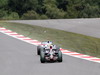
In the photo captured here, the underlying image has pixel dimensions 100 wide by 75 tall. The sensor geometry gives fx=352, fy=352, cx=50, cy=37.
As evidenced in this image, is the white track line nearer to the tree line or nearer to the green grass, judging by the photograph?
the green grass

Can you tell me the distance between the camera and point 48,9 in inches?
2153

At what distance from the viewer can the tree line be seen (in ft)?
177

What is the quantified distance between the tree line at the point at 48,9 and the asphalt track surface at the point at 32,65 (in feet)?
106

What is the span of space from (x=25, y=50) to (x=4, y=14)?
34.9m

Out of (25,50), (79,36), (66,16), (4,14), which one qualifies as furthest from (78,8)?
(25,50)

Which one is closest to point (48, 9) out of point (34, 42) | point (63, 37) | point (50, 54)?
point (63, 37)

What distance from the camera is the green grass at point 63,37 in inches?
837

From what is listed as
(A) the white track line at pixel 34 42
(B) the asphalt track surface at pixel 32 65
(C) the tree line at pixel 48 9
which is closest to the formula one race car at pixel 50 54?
(B) the asphalt track surface at pixel 32 65

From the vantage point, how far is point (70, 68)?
1520 centimetres

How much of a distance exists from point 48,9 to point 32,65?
3901 centimetres

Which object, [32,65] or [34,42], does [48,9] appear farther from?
[32,65]

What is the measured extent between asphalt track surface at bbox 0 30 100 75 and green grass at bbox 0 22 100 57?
2.32 m

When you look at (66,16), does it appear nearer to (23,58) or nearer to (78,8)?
(78,8)

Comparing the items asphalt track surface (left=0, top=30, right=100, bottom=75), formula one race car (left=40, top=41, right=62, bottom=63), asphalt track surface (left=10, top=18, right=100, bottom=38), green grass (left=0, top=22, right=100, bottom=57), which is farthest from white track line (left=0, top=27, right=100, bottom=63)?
asphalt track surface (left=10, top=18, right=100, bottom=38)
